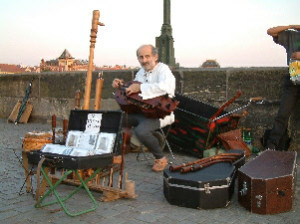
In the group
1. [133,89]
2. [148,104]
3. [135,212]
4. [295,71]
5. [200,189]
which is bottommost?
[135,212]

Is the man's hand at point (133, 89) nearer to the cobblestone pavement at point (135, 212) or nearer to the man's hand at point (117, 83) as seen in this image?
the man's hand at point (117, 83)

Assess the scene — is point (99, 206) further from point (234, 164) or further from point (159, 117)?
point (159, 117)

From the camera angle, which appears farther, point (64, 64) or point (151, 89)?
point (64, 64)

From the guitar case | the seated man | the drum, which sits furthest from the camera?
the drum

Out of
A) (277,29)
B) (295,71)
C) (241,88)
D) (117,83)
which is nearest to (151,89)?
(117,83)

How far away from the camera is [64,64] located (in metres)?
17.4

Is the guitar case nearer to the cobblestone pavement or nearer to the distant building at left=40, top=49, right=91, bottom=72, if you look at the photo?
the cobblestone pavement

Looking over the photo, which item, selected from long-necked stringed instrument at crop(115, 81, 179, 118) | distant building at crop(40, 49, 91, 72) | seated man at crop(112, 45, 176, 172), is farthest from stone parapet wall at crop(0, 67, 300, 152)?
distant building at crop(40, 49, 91, 72)

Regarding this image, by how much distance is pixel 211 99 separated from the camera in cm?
693

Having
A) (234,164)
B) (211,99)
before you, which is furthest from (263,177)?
(211,99)

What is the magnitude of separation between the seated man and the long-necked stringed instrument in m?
0.05

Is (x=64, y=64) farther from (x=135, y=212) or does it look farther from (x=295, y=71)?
(x=135, y=212)

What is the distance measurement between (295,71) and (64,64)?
13609mm

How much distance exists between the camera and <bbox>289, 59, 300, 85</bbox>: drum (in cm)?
514
